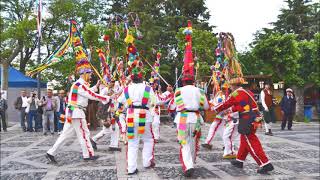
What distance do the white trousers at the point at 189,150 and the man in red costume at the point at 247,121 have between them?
2.36 feet

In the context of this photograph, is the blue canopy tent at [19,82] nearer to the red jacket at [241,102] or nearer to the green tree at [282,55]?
the green tree at [282,55]

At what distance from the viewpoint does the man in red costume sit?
680 cm

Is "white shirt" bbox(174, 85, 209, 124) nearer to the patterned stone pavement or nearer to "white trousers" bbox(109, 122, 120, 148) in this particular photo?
the patterned stone pavement

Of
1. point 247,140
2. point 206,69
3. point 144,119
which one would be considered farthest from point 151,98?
point 206,69

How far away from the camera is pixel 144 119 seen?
6.99m

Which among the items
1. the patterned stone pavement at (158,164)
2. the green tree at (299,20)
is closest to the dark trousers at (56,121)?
the patterned stone pavement at (158,164)

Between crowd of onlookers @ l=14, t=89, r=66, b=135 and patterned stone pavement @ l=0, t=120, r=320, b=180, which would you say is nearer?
patterned stone pavement @ l=0, t=120, r=320, b=180

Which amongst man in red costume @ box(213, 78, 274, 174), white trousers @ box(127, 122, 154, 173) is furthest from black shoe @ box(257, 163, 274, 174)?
white trousers @ box(127, 122, 154, 173)

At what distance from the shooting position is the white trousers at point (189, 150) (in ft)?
21.6

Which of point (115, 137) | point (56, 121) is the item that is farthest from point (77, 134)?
point (56, 121)

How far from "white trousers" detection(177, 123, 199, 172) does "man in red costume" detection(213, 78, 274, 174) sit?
2.36 feet

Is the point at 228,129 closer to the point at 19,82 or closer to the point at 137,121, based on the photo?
the point at 137,121

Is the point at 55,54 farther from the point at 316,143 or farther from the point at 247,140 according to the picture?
the point at 316,143

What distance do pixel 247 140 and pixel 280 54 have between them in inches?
657
